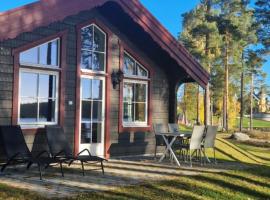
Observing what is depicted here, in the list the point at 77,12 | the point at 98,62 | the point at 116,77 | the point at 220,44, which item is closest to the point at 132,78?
the point at 116,77

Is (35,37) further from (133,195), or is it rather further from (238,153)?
(238,153)

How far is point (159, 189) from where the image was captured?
7.26m

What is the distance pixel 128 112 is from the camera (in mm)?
12211

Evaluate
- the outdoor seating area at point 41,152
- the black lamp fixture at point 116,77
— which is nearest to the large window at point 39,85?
the outdoor seating area at point 41,152

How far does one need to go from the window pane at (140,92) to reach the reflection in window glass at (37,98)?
2855mm

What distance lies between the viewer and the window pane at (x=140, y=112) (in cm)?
1243

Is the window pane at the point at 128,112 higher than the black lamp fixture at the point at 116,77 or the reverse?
the reverse

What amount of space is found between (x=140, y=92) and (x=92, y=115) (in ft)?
6.15

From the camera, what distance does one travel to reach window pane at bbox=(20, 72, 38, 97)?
32.0 feet

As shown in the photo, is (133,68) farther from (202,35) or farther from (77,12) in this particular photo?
(202,35)

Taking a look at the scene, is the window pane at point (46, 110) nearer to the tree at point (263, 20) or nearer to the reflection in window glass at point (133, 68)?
the reflection in window glass at point (133, 68)

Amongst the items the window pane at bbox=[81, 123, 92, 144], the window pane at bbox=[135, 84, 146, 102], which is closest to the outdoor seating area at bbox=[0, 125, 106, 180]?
the window pane at bbox=[81, 123, 92, 144]

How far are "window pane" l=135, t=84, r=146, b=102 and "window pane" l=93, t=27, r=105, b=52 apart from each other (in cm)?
160

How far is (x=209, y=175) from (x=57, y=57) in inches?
179
